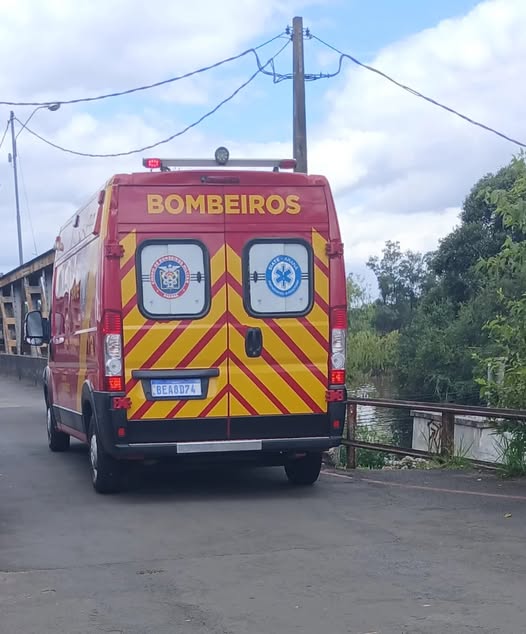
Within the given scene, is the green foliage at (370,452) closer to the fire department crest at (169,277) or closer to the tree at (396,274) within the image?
the fire department crest at (169,277)

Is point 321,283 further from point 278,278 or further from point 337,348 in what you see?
point 337,348

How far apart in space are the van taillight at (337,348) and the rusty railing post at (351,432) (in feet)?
9.60

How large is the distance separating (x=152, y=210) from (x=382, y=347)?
2976cm

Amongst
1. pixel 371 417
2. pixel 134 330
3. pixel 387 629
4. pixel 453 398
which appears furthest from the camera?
pixel 453 398

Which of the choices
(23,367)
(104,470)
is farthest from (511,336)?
(23,367)

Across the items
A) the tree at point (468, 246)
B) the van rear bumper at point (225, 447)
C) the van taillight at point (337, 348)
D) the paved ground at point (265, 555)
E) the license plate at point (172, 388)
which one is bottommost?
the paved ground at point (265, 555)

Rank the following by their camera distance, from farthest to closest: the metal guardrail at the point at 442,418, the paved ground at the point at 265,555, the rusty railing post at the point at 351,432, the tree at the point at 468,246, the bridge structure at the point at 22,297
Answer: the tree at the point at 468,246 < the bridge structure at the point at 22,297 < the rusty railing post at the point at 351,432 < the metal guardrail at the point at 442,418 < the paved ground at the point at 265,555

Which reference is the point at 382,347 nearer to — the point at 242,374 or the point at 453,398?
the point at 453,398

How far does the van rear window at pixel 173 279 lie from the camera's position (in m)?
9.11

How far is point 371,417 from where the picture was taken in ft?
50.4

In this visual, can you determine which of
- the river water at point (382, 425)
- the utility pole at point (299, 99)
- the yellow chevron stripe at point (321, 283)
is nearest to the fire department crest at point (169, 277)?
the yellow chevron stripe at point (321, 283)

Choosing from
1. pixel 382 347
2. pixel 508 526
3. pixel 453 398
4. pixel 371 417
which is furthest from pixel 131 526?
pixel 382 347

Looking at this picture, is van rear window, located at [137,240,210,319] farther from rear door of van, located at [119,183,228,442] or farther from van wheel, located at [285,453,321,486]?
van wheel, located at [285,453,321,486]

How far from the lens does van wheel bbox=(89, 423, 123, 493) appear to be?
9477mm
